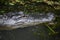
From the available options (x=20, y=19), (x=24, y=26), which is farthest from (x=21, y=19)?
(x=24, y=26)

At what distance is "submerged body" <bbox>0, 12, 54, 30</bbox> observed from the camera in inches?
165

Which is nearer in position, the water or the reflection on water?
the water

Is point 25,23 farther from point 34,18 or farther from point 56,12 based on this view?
point 56,12

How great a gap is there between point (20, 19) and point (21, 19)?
0.02m

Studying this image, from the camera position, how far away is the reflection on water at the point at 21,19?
4.22 metres

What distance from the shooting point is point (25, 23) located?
4.29 metres

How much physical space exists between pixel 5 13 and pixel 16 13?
0.27 metres

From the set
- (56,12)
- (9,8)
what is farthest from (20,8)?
(56,12)

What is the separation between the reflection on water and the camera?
422 cm

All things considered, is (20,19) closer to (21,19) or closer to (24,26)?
(21,19)

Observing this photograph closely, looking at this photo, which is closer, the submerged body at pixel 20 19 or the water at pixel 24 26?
the water at pixel 24 26

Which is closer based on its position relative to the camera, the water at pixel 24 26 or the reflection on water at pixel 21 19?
the water at pixel 24 26

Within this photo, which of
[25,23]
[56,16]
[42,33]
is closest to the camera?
[42,33]

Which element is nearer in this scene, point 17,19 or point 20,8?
point 17,19
